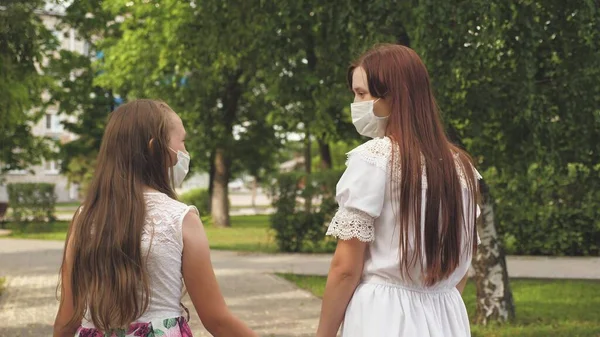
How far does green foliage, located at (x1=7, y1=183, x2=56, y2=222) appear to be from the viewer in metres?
29.4

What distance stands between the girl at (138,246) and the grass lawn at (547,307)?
22.0ft

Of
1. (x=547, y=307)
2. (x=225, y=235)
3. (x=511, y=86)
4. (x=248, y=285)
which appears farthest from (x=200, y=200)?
→ (x=511, y=86)

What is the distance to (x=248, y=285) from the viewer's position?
14.4 m

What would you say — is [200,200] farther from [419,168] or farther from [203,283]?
[419,168]

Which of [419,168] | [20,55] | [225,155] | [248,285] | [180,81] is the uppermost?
[180,81]

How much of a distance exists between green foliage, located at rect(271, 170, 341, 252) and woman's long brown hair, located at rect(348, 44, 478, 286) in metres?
16.7

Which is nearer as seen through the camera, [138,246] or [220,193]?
[138,246]

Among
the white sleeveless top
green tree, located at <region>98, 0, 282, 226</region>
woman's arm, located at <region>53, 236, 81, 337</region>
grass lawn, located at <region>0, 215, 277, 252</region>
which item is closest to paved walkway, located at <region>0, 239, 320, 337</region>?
grass lawn, located at <region>0, 215, 277, 252</region>

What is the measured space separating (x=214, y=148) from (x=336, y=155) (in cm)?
2105

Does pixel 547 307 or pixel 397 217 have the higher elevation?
pixel 397 217

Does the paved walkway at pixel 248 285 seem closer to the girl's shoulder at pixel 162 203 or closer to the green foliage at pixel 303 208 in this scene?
the green foliage at pixel 303 208

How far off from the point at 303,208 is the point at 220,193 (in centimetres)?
1325

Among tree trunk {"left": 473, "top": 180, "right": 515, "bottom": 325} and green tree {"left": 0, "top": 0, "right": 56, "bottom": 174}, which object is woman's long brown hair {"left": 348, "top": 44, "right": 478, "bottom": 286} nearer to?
tree trunk {"left": 473, "top": 180, "right": 515, "bottom": 325}

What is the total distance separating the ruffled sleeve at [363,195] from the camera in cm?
320
